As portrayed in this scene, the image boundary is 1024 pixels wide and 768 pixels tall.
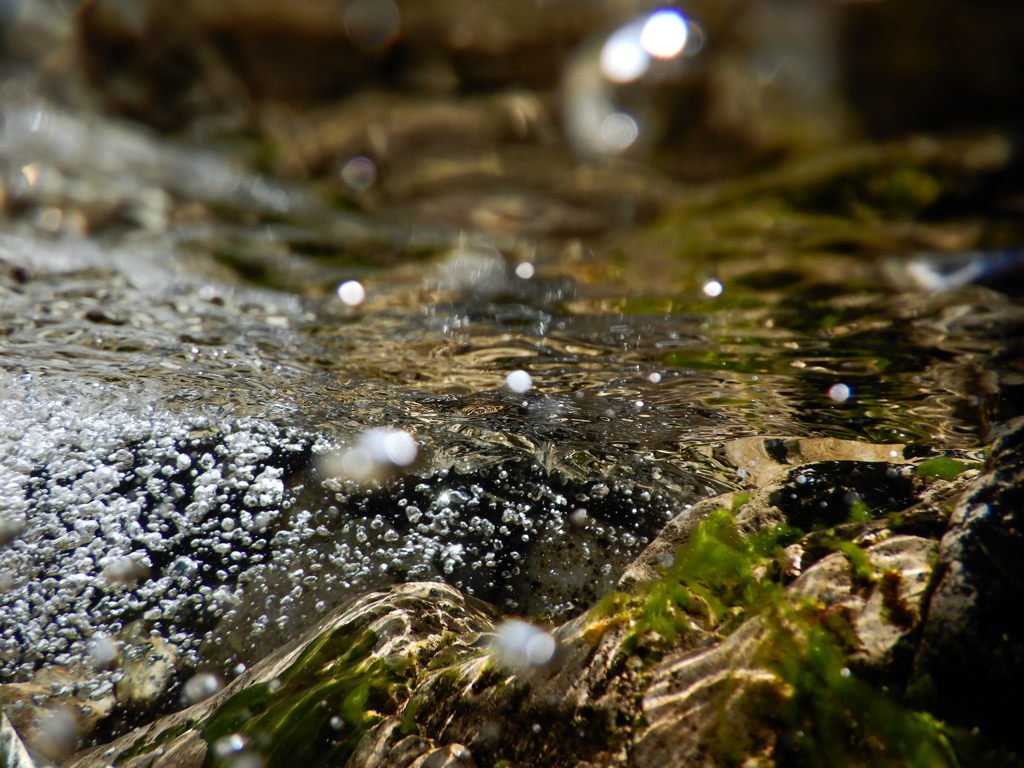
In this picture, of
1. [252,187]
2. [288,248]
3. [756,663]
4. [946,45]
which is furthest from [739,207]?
[288,248]

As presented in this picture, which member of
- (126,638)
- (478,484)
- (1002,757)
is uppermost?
(478,484)

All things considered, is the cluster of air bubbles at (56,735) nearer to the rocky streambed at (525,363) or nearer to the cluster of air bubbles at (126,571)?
the rocky streambed at (525,363)

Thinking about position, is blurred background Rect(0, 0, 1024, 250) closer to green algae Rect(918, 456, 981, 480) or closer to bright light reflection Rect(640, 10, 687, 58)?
bright light reflection Rect(640, 10, 687, 58)

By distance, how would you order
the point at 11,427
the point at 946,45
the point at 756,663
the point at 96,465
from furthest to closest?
the point at 96,465, the point at 11,427, the point at 756,663, the point at 946,45

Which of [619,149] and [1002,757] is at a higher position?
[619,149]

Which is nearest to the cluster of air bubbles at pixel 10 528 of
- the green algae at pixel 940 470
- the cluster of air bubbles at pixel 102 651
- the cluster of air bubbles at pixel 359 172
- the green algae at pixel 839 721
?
the cluster of air bubbles at pixel 102 651

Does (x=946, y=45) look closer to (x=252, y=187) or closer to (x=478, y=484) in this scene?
(x=252, y=187)

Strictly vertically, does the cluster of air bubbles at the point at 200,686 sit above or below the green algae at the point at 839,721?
below
